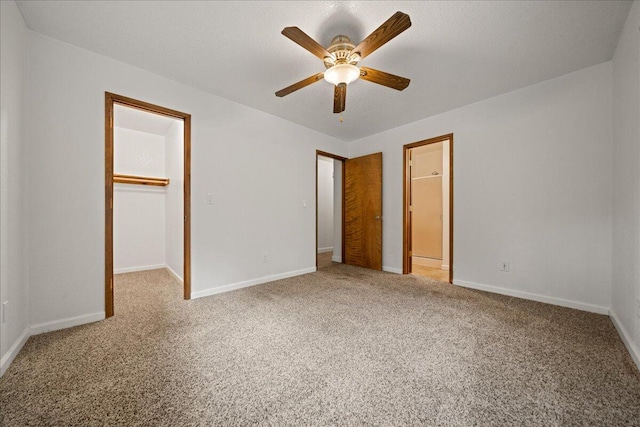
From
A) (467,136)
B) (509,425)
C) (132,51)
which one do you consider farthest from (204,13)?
(467,136)

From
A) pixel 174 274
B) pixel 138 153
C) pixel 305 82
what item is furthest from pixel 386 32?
pixel 138 153

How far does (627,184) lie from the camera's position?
1873 millimetres

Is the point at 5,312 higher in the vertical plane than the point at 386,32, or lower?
lower

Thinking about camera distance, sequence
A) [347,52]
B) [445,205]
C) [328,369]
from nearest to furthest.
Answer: [328,369]
[347,52]
[445,205]

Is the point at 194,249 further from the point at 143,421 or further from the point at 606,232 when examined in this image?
the point at 606,232

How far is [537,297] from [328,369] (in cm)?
263

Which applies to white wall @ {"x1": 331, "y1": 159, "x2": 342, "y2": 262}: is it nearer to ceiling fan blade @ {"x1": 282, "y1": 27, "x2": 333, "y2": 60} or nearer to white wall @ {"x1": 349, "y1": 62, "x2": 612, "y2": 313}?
white wall @ {"x1": 349, "y1": 62, "x2": 612, "y2": 313}

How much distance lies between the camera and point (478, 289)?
3113mm

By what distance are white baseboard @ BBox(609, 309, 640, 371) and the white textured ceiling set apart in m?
2.32

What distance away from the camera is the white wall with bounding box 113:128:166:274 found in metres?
4.04

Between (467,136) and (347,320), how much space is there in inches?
112

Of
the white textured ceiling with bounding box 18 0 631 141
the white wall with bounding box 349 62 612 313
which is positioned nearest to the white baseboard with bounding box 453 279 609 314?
the white wall with bounding box 349 62 612 313

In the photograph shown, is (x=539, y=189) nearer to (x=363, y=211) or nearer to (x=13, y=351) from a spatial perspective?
(x=363, y=211)

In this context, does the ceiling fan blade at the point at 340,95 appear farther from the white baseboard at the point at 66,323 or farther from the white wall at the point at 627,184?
the white baseboard at the point at 66,323
